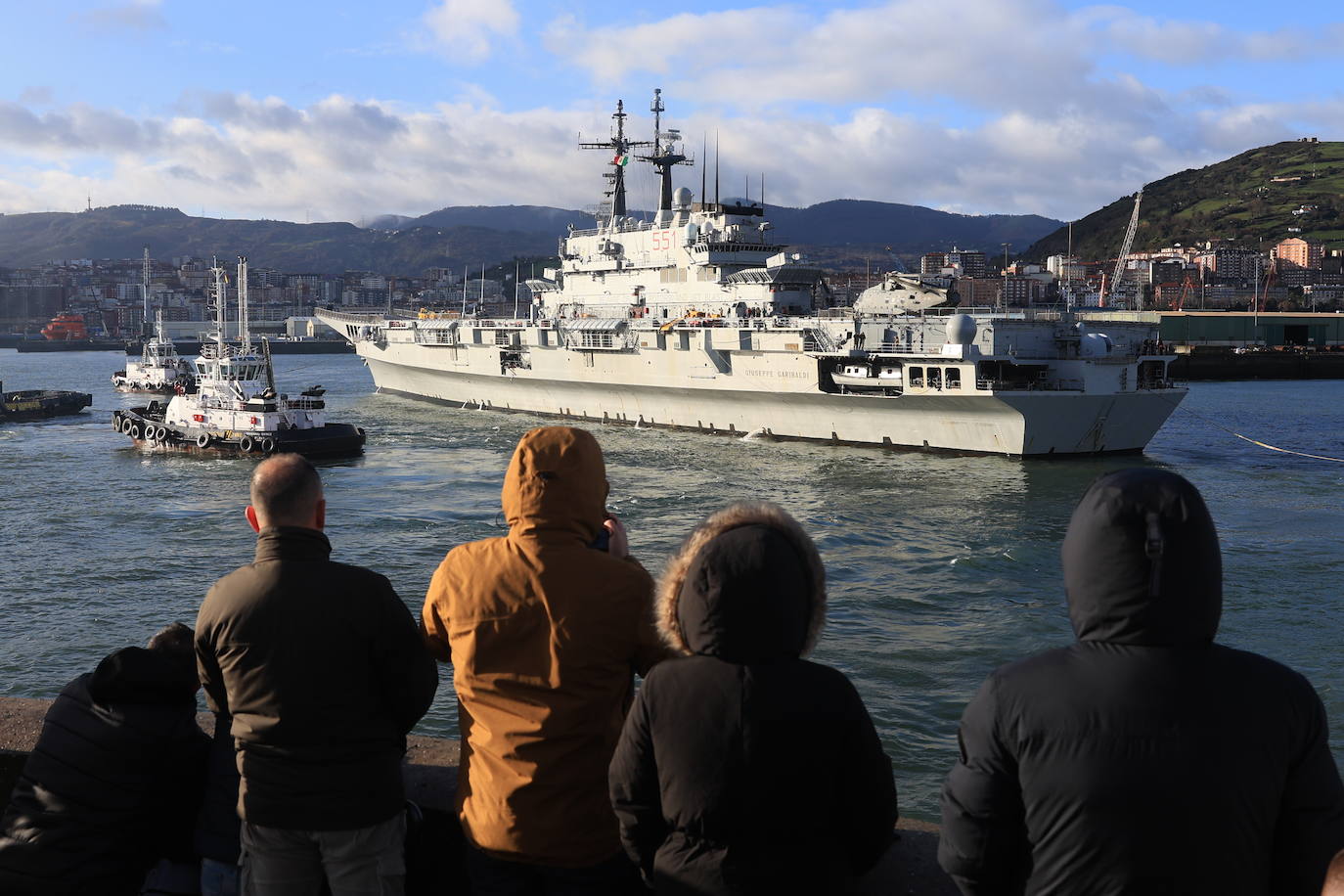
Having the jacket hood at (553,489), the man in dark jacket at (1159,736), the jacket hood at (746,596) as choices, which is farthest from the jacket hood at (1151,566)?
the jacket hood at (553,489)

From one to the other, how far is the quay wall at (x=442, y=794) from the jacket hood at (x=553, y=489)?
2.94 ft

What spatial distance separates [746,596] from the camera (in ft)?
7.16

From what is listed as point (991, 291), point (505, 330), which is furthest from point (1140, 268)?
point (505, 330)

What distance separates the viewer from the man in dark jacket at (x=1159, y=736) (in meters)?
1.80

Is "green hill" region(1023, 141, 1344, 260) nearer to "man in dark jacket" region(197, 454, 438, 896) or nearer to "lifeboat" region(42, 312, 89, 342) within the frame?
"lifeboat" region(42, 312, 89, 342)

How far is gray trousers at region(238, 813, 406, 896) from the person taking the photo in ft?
9.32

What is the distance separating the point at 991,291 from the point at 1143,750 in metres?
112

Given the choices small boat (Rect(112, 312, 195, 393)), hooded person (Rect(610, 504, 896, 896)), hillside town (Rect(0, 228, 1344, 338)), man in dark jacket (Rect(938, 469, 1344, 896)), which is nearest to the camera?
man in dark jacket (Rect(938, 469, 1344, 896))

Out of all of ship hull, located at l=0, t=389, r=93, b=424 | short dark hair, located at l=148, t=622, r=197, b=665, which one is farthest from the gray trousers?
ship hull, located at l=0, t=389, r=93, b=424

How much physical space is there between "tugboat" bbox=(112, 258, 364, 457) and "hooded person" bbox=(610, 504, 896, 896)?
25895 mm

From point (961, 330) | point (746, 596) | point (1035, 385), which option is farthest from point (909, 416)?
point (746, 596)

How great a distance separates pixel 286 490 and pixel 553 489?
0.83 m

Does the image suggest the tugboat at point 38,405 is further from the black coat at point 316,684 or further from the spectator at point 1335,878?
the spectator at point 1335,878

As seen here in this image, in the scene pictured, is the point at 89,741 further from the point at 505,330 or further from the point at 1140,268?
the point at 1140,268
